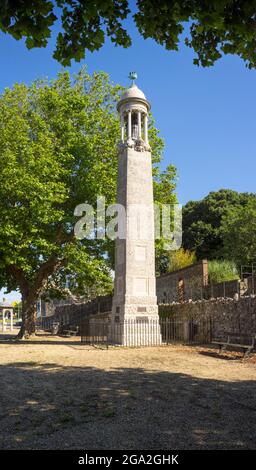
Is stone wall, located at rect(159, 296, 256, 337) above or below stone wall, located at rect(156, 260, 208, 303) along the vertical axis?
below

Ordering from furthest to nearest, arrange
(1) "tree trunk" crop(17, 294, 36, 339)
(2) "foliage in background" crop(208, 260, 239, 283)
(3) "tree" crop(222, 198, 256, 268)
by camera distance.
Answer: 1. (3) "tree" crop(222, 198, 256, 268)
2. (2) "foliage in background" crop(208, 260, 239, 283)
3. (1) "tree trunk" crop(17, 294, 36, 339)

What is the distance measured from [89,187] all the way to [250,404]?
18236 millimetres

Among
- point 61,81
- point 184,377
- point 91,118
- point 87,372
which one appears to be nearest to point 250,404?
point 184,377

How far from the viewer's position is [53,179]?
22.9 m

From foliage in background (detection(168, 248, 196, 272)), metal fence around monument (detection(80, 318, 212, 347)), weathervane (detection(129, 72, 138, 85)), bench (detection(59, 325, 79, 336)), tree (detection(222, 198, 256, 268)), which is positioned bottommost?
bench (detection(59, 325, 79, 336))

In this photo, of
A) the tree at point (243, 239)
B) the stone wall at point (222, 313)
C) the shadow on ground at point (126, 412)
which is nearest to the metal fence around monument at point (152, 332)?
the stone wall at point (222, 313)

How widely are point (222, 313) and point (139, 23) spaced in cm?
1511

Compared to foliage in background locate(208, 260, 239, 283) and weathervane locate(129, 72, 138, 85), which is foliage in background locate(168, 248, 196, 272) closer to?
foliage in background locate(208, 260, 239, 283)

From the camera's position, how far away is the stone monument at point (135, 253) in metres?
19.7

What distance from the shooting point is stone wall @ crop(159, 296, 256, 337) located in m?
16.9

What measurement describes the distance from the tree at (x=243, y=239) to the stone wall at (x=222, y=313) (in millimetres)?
13422

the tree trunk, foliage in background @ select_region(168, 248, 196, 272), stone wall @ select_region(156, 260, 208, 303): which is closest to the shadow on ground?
stone wall @ select_region(156, 260, 208, 303)

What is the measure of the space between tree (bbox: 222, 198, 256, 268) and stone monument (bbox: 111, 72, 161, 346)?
54.1 ft

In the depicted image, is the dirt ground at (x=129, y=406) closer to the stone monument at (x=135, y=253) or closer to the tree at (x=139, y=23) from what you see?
the tree at (x=139, y=23)
